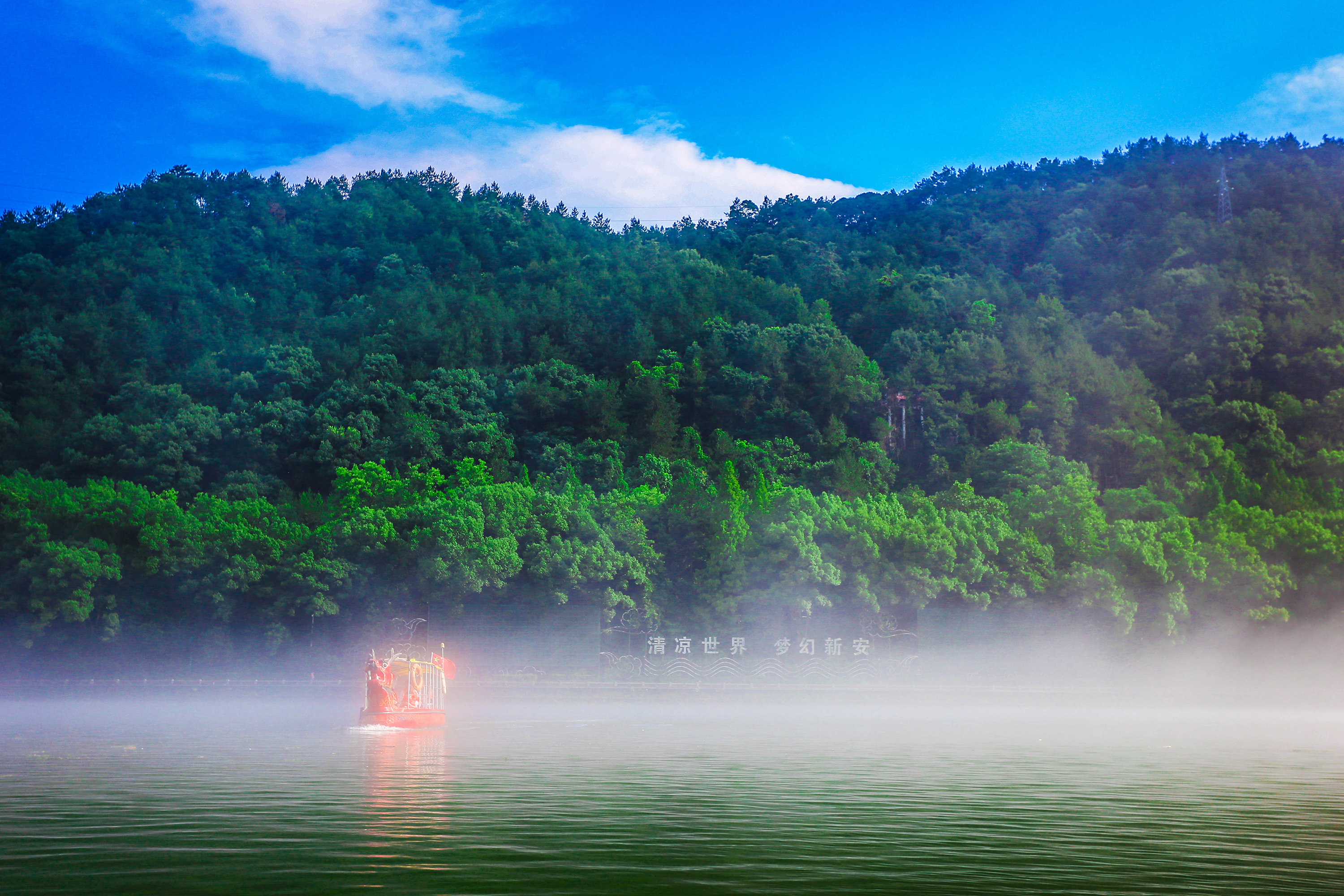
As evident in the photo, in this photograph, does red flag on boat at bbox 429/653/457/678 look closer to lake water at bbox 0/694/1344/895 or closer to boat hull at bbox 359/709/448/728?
boat hull at bbox 359/709/448/728

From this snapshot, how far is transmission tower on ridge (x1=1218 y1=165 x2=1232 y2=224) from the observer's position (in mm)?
100688

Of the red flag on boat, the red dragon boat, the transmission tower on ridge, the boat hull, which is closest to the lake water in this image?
the boat hull

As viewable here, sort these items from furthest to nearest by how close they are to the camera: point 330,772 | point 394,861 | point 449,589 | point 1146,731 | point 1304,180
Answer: point 1304,180, point 449,589, point 1146,731, point 330,772, point 394,861

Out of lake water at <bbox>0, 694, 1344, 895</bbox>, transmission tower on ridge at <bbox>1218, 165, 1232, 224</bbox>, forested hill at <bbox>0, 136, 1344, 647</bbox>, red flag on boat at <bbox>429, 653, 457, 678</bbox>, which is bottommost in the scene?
lake water at <bbox>0, 694, 1344, 895</bbox>

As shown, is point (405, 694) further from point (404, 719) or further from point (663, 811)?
point (663, 811)

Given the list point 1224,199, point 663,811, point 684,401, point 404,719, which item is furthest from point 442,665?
point 1224,199

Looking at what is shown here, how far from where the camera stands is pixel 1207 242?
9569 cm

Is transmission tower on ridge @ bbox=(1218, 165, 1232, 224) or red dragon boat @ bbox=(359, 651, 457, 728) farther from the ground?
transmission tower on ridge @ bbox=(1218, 165, 1232, 224)

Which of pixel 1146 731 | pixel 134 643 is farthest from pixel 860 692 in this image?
pixel 134 643

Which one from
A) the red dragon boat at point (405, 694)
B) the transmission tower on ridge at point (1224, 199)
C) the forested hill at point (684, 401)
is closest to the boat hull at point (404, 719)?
the red dragon boat at point (405, 694)

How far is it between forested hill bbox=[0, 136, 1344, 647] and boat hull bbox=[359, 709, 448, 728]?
18.5m

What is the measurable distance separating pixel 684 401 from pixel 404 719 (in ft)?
194

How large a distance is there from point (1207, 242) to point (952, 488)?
42410 mm

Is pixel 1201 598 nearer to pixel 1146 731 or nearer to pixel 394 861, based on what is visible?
pixel 1146 731
